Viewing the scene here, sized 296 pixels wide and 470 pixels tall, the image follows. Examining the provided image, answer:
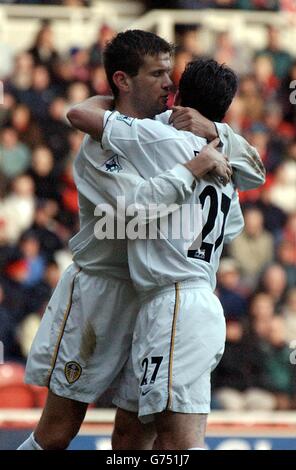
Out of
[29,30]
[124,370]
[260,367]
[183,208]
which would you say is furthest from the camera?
[29,30]

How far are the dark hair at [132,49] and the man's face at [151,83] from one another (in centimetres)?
2

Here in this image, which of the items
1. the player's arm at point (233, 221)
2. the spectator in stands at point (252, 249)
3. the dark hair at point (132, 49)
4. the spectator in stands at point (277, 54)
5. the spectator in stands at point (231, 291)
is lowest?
the spectator in stands at point (231, 291)

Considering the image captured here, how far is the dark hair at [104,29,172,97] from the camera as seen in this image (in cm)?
451

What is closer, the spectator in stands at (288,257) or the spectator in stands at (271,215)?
the spectator in stands at (288,257)

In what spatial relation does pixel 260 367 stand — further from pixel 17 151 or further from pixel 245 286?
pixel 17 151

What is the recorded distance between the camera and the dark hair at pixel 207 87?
4332 mm

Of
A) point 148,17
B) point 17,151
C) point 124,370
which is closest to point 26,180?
point 17,151

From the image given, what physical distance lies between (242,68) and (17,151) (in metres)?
2.13

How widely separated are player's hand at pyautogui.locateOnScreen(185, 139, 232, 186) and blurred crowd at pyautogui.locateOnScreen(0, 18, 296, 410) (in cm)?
429

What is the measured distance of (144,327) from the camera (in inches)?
169

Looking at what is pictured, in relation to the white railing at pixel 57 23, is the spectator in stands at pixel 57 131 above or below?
below

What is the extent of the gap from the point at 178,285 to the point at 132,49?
3.23ft

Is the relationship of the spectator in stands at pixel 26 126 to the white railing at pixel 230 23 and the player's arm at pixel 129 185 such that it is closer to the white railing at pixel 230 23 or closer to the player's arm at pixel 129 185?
the white railing at pixel 230 23

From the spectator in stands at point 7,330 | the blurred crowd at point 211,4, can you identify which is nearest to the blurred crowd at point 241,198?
the spectator in stands at point 7,330
